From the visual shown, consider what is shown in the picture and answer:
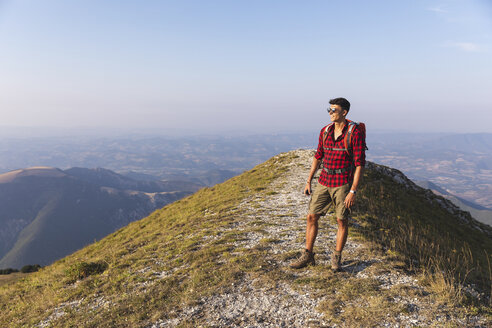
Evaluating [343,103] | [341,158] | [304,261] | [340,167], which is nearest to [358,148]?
[341,158]

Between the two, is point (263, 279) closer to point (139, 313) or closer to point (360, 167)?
point (139, 313)

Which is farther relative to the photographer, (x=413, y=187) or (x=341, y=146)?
(x=413, y=187)

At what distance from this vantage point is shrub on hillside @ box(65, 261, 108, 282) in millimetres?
11116

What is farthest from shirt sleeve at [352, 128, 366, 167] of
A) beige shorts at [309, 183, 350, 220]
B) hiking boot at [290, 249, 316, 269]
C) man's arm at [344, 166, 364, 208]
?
hiking boot at [290, 249, 316, 269]

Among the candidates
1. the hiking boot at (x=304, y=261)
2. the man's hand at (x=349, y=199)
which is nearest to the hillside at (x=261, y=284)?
the hiking boot at (x=304, y=261)

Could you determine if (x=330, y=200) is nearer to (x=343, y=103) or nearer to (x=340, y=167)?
(x=340, y=167)

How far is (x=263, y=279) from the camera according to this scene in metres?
8.09

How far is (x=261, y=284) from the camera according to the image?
25.8 feet

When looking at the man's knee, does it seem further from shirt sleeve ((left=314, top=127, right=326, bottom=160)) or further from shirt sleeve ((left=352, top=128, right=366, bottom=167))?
shirt sleeve ((left=352, top=128, right=366, bottom=167))

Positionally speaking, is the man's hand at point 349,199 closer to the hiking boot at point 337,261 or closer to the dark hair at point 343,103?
the hiking boot at point 337,261

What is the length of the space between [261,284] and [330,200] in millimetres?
3250

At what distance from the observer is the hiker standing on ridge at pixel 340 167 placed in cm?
709

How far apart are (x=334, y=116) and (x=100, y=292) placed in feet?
32.0

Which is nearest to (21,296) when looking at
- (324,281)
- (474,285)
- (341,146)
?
(324,281)
